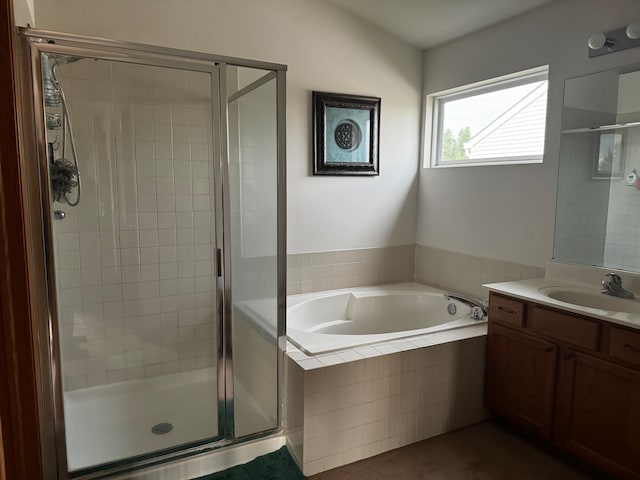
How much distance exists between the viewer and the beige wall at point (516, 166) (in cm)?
253

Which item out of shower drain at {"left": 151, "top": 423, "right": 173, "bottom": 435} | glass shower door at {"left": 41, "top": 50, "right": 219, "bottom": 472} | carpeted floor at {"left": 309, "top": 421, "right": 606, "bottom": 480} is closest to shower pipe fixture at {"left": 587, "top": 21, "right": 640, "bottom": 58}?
glass shower door at {"left": 41, "top": 50, "right": 219, "bottom": 472}

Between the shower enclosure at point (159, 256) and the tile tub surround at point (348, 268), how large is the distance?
796mm

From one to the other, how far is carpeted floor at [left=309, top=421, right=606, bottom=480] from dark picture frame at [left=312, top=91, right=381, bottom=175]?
6.26 ft

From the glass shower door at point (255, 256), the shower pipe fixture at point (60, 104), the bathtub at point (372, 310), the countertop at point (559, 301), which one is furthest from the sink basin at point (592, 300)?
the shower pipe fixture at point (60, 104)

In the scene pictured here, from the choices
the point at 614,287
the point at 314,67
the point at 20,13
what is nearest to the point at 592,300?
the point at 614,287

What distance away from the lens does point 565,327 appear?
2168 mm

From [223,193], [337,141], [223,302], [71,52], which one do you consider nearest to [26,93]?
[71,52]

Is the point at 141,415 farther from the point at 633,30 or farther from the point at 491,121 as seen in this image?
the point at 633,30

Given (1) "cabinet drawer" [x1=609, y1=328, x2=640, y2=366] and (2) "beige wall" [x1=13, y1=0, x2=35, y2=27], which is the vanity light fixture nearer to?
(1) "cabinet drawer" [x1=609, y1=328, x2=640, y2=366]

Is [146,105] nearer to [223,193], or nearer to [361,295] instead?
[223,193]

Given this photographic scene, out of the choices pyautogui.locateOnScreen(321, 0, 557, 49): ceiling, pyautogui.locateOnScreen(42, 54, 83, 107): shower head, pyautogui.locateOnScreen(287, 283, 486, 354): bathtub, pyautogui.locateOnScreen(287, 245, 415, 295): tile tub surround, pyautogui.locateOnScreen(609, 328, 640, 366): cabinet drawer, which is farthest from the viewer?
pyautogui.locateOnScreen(287, 245, 415, 295): tile tub surround

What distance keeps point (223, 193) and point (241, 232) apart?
0.25 meters

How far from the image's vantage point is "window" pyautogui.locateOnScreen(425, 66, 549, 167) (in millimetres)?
2893

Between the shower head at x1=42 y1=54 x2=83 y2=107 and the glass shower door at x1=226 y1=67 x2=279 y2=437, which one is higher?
the shower head at x1=42 y1=54 x2=83 y2=107
